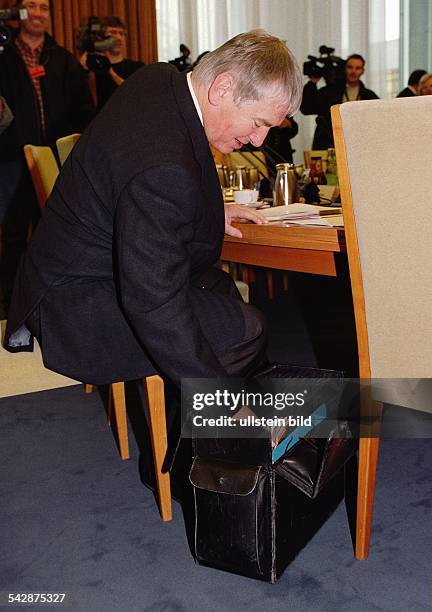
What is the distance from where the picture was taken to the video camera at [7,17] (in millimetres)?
3299

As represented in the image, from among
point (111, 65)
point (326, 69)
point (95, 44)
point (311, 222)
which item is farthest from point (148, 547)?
point (326, 69)

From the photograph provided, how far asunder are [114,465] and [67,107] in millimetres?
2616

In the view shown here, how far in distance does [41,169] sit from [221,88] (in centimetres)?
126

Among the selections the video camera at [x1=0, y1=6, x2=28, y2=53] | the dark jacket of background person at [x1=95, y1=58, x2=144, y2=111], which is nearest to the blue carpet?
the video camera at [x1=0, y1=6, x2=28, y2=53]

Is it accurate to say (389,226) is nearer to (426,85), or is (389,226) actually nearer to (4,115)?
(4,115)

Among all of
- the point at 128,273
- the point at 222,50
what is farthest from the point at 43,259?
the point at 222,50

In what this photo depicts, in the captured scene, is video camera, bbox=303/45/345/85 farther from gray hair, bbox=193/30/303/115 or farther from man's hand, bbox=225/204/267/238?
gray hair, bbox=193/30/303/115

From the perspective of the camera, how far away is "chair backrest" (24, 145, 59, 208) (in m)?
2.45

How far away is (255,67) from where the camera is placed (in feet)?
4.37

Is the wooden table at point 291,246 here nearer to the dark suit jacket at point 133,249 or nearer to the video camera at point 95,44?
the dark suit jacket at point 133,249

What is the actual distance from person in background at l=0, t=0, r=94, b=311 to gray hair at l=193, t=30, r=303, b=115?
8.71ft

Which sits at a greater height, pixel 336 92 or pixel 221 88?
pixel 336 92

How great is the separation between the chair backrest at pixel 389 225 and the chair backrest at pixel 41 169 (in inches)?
55.9

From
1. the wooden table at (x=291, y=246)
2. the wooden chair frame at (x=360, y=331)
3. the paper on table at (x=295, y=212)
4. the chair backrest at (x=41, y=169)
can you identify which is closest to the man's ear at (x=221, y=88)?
the wooden chair frame at (x=360, y=331)
